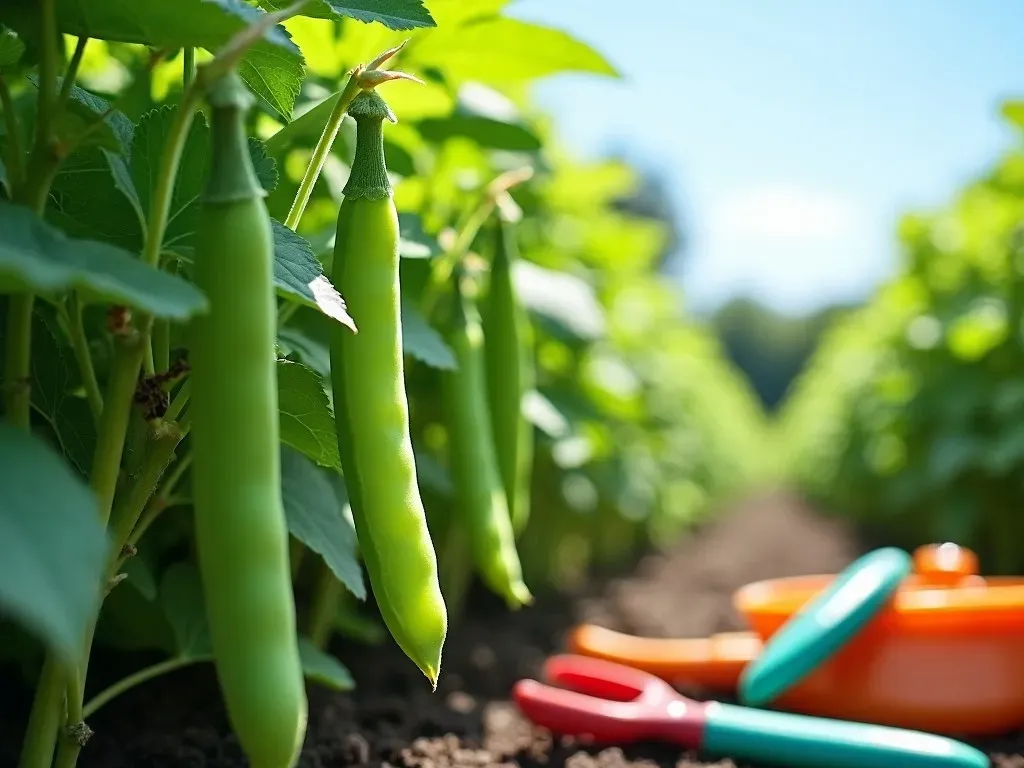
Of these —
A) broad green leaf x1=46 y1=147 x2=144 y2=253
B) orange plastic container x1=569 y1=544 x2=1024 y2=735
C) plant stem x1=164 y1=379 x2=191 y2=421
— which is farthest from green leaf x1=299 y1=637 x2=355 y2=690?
orange plastic container x1=569 y1=544 x2=1024 y2=735

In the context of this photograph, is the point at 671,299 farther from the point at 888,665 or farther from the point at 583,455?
the point at 888,665

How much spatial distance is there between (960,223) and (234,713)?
16.4 ft

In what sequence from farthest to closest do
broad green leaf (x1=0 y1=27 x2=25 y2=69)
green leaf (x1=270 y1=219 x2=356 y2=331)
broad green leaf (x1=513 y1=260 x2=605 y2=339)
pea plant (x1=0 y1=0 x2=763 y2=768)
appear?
broad green leaf (x1=513 y1=260 x2=605 y2=339) → broad green leaf (x1=0 y1=27 x2=25 y2=69) → green leaf (x1=270 y1=219 x2=356 y2=331) → pea plant (x1=0 y1=0 x2=763 y2=768)

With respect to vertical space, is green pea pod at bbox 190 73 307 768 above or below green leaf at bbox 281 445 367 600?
above

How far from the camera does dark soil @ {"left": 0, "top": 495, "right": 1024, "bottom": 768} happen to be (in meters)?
1.57

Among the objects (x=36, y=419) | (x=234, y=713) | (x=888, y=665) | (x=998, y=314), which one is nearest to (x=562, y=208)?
(x=998, y=314)

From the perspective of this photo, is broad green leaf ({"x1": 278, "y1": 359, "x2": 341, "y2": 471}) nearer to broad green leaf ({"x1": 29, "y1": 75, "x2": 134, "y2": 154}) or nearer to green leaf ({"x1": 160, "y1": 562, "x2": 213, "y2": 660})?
broad green leaf ({"x1": 29, "y1": 75, "x2": 134, "y2": 154})

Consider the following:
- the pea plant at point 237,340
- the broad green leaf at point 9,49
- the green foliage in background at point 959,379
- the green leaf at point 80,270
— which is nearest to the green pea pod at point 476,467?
the pea plant at point 237,340

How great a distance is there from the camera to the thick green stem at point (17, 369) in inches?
40.5

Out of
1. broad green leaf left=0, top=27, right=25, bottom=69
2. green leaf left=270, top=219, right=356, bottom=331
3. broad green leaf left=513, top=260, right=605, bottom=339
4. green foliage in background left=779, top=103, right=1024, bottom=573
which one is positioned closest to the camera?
green leaf left=270, top=219, right=356, bottom=331

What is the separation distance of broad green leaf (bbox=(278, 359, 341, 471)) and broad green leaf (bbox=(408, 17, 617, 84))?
0.86 m

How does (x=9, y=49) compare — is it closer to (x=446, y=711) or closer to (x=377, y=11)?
(x=377, y=11)

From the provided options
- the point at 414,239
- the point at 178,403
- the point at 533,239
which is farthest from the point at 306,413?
the point at 533,239

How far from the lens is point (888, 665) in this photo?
1.98 metres
